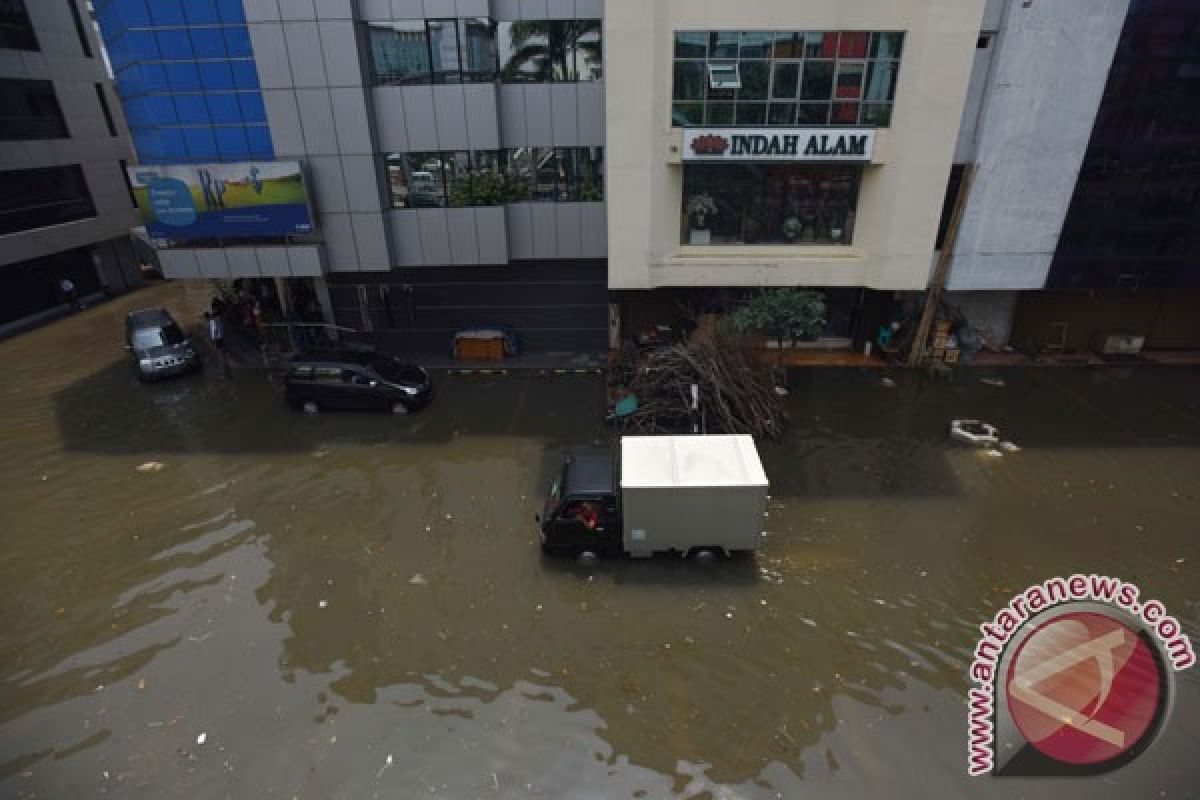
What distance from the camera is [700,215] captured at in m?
17.6

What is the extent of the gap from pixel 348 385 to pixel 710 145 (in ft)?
38.7

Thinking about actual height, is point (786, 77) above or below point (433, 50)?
below

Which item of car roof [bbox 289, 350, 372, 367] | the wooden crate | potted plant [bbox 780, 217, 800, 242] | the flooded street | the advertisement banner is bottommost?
the flooded street

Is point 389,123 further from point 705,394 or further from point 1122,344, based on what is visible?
point 1122,344

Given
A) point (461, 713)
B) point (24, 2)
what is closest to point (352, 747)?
point (461, 713)

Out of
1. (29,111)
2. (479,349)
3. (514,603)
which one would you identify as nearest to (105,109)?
(29,111)

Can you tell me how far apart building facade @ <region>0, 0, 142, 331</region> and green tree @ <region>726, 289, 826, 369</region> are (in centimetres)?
2907

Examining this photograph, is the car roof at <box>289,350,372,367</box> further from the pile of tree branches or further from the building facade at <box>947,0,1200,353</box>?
the building facade at <box>947,0,1200,353</box>

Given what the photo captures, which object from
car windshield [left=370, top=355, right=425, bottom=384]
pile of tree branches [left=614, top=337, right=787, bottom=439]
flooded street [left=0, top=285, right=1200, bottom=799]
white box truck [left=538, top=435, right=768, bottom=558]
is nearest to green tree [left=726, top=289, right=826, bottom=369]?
pile of tree branches [left=614, top=337, right=787, bottom=439]

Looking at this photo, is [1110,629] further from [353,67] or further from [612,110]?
[353,67]

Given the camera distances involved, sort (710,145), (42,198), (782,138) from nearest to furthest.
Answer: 1. (782,138)
2. (710,145)
3. (42,198)

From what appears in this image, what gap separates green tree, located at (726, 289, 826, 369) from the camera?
16.7 m

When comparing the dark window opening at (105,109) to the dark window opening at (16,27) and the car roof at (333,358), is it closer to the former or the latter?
the dark window opening at (16,27)

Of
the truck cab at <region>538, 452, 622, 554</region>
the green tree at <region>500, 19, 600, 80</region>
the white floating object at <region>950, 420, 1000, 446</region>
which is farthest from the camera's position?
the green tree at <region>500, 19, 600, 80</region>
